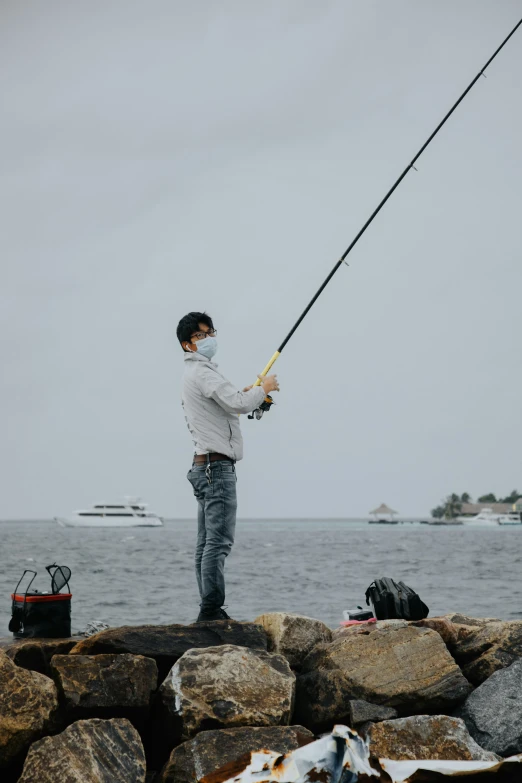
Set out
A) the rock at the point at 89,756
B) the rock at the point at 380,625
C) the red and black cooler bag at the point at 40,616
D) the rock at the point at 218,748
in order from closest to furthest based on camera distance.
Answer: the rock at the point at 89,756 < the rock at the point at 218,748 < the red and black cooler bag at the point at 40,616 < the rock at the point at 380,625

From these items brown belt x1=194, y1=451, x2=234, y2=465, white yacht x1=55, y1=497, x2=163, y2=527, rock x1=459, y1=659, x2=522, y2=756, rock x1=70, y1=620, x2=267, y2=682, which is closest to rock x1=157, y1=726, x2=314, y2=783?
rock x1=70, y1=620, x2=267, y2=682

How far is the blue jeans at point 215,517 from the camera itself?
211 inches

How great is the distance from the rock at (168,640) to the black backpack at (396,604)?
1.22m

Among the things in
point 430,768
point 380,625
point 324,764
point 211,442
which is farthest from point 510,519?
point 324,764

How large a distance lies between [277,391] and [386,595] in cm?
188

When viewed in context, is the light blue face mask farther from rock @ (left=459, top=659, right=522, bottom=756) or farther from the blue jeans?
rock @ (left=459, top=659, right=522, bottom=756)

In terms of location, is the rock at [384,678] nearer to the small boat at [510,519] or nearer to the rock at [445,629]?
the rock at [445,629]

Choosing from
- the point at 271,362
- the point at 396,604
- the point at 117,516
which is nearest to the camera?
the point at 271,362

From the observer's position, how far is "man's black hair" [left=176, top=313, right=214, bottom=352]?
5.62 m

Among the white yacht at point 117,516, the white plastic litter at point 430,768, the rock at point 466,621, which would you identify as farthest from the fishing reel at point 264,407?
the white yacht at point 117,516

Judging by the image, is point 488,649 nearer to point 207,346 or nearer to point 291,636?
point 291,636

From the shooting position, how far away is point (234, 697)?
4840 mm

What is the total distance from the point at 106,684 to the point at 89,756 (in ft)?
1.75

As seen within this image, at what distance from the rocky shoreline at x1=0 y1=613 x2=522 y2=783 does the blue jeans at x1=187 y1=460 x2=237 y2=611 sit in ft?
0.86
